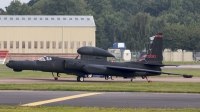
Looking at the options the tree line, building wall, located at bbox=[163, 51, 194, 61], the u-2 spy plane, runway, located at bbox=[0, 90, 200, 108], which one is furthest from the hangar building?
runway, located at bbox=[0, 90, 200, 108]

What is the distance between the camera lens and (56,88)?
91.9ft

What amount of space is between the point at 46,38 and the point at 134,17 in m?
46.3

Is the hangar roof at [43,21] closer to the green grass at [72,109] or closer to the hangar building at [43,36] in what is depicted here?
the hangar building at [43,36]

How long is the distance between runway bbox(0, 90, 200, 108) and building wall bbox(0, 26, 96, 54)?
47.7 m

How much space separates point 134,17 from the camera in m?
118

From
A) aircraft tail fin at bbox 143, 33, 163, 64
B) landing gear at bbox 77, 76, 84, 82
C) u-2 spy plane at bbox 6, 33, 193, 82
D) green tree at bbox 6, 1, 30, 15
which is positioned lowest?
landing gear at bbox 77, 76, 84, 82

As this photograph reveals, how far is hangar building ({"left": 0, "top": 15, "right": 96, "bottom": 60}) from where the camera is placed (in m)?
73.4

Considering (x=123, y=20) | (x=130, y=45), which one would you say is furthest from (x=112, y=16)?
(x=130, y=45)

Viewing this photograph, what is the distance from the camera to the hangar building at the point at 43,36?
7338 centimetres

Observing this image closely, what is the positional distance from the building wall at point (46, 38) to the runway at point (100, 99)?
47.7 metres

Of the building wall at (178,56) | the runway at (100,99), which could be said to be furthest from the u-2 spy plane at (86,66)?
the building wall at (178,56)

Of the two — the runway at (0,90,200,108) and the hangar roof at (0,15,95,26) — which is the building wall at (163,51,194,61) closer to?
the hangar roof at (0,15,95,26)

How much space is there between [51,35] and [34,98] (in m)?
51.6

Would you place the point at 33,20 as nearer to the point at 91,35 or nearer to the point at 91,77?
the point at 91,35
